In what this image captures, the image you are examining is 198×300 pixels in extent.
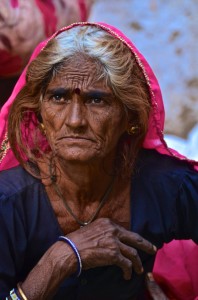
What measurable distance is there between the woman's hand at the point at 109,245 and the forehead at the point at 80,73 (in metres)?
0.52

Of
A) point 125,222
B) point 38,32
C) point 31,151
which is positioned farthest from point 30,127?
point 38,32

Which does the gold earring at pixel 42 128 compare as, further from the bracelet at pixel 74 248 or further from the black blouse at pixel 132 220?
the bracelet at pixel 74 248

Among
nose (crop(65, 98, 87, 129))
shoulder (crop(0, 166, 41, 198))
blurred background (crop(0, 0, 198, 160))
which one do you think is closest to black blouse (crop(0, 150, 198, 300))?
shoulder (crop(0, 166, 41, 198))

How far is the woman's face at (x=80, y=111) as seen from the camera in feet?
9.50

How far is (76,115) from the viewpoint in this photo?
2.88m

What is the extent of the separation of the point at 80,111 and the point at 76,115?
0.03 metres

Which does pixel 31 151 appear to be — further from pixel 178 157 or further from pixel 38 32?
pixel 38 32

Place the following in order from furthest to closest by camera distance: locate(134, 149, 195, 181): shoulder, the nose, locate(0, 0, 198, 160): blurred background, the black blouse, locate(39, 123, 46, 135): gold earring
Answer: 1. locate(0, 0, 198, 160): blurred background
2. locate(134, 149, 195, 181): shoulder
3. locate(39, 123, 46, 135): gold earring
4. the black blouse
5. the nose

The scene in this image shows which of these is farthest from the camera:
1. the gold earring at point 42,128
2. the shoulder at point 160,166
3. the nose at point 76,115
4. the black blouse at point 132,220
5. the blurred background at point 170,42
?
the blurred background at point 170,42

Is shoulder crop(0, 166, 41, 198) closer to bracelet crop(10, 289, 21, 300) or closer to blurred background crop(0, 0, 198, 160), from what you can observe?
A: bracelet crop(10, 289, 21, 300)

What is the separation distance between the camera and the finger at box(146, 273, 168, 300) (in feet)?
11.0

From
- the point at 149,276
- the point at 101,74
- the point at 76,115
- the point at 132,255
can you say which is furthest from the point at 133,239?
the point at 101,74

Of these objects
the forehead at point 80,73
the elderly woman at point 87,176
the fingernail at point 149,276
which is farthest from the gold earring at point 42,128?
the fingernail at point 149,276

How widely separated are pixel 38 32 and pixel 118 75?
48.8 inches
